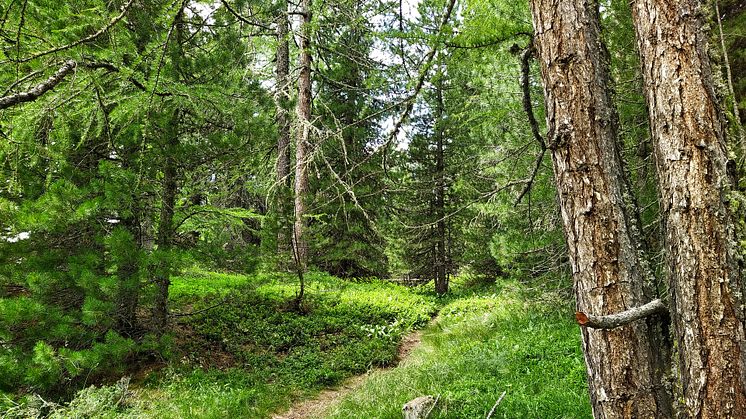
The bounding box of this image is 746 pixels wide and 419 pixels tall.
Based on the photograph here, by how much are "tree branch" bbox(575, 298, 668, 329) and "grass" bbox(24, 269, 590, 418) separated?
2.63 metres

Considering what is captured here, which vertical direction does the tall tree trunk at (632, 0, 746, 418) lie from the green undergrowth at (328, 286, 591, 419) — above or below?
above

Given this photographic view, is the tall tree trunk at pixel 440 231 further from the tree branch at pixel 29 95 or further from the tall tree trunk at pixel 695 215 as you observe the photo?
the tall tree trunk at pixel 695 215

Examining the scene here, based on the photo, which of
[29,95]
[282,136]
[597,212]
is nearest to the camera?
[597,212]

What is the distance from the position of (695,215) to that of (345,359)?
278 inches

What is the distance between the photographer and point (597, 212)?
2273 mm

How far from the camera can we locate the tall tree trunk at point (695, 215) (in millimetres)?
1788

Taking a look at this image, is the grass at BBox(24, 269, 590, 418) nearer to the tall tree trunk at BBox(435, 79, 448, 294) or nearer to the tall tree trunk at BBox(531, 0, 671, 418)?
the tall tree trunk at BBox(531, 0, 671, 418)

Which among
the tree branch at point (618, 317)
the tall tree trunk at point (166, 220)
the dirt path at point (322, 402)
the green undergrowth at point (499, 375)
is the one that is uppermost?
the tall tree trunk at point (166, 220)

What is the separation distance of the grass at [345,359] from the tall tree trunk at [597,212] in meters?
2.29

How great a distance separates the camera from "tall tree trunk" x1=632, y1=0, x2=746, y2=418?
1.79m

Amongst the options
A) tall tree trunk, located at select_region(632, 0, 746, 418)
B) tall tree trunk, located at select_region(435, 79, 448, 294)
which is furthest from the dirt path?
tall tree trunk, located at select_region(435, 79, 448, 294)

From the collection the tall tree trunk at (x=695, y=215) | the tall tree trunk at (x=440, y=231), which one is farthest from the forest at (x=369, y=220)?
the tall tree trunk at (x=440, y=231)

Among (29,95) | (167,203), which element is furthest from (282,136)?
(29,95)

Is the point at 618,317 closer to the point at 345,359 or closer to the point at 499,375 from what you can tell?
the point at 499,375
